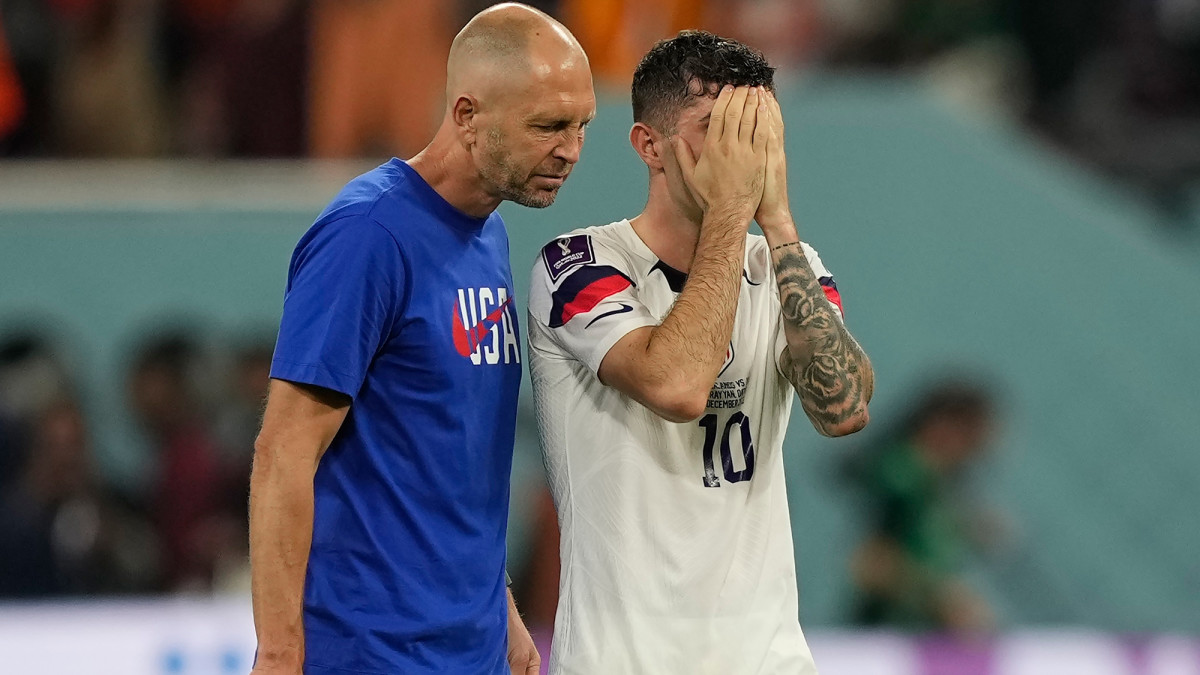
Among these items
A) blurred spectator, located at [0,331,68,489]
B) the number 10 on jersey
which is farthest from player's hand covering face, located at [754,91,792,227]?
blurred spectator, located at [0,331,68,489]

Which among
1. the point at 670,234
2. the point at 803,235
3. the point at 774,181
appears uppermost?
the point at 774,181

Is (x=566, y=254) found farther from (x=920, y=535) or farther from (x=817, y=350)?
(x=920, y=535)

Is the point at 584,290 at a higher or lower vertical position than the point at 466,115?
lower

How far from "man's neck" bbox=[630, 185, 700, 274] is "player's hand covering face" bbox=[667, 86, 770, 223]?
134mm

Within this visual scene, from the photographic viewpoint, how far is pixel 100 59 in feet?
27.3

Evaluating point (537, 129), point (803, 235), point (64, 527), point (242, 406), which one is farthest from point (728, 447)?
point (803, 235)

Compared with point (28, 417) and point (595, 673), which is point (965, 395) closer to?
point (28, 417)

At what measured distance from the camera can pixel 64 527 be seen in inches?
270

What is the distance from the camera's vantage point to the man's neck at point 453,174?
10.9 feet

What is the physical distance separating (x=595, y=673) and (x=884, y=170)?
18.3 feet

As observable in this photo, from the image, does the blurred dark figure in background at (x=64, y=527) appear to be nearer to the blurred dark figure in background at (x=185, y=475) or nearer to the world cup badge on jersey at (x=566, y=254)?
the blurred dark figure in background at (x=185, y=475)

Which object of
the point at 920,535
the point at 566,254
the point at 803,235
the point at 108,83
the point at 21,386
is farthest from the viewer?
the point at 108,83

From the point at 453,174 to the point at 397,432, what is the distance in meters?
0.55

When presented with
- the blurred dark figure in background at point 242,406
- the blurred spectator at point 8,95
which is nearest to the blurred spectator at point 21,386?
the blurred dark figure in background at point 242,406
